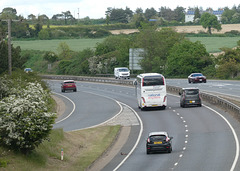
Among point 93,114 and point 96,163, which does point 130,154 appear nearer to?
point 96,163

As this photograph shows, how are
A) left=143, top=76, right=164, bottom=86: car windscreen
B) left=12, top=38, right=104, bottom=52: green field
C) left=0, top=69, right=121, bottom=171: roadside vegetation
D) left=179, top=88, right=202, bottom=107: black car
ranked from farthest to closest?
left=12, top=38, right=104, bottom=52: green field → left=179, top=88, right=202, bottom=107: black car → left=143, top=76, right=164, bottom=86: car windscreen → left=0, top=69, right=121, bottom=171: roadside vegetation

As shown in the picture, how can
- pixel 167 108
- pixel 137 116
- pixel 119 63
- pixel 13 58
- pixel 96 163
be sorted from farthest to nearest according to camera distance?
pixel 119 63 → pixel 13 58 → pixel 167 108 → pixel 137 116 → pixel 96 163

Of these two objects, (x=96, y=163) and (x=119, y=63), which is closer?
A: (x=96, y=163)

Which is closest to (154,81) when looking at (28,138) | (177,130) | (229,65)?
(177,130)

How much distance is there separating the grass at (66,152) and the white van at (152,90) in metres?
9.14

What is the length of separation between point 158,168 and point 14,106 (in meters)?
8.26

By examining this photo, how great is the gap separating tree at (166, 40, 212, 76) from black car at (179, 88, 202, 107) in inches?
2139

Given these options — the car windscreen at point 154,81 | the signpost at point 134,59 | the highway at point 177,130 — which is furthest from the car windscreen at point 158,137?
the signpost at point 134,59

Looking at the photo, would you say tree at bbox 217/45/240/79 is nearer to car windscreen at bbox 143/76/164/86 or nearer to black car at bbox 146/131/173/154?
car windscreen at bbox 143/76/164/86

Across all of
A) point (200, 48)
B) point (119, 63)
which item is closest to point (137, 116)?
point (200, 48)

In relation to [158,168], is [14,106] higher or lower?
higher

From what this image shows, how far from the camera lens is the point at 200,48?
363 feet

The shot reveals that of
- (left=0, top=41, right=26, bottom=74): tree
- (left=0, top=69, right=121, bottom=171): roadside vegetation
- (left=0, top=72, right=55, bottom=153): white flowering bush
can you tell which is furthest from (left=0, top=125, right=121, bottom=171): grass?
(left=0, top=41, right=26, bottom=74): tree

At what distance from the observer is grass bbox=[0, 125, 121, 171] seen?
26.2m
